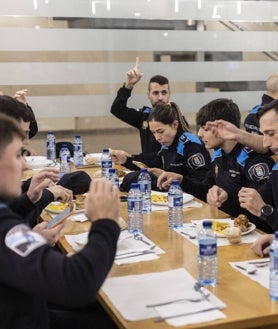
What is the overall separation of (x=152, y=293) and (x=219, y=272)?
31 centimetres

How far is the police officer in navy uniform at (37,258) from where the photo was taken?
4.24 ft

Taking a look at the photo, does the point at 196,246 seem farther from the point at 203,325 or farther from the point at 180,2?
the point at 180,2

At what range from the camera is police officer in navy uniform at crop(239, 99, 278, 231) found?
2350 millimetres

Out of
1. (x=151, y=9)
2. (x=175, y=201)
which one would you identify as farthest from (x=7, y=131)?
(x=151, y=9)

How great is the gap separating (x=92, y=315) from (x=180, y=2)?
4.31m

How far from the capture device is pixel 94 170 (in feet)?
13.1

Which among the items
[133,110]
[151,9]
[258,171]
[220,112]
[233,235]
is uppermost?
[151,9]

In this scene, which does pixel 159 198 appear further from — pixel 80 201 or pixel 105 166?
pixel 105 166

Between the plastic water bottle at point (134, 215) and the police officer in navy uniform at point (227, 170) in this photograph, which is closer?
the plastic water bottle at point (134, 215)

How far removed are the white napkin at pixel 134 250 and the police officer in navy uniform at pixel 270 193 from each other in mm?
485

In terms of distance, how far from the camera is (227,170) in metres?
3.02

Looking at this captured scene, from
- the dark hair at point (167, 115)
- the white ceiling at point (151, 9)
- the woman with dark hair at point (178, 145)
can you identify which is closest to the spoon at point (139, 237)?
the woman with dark hair at point (178, 145)

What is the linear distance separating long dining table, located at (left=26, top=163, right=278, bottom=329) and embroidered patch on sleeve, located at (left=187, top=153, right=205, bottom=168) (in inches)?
33.8

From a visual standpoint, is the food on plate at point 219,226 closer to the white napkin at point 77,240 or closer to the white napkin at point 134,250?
the white napkin at point 134,250
